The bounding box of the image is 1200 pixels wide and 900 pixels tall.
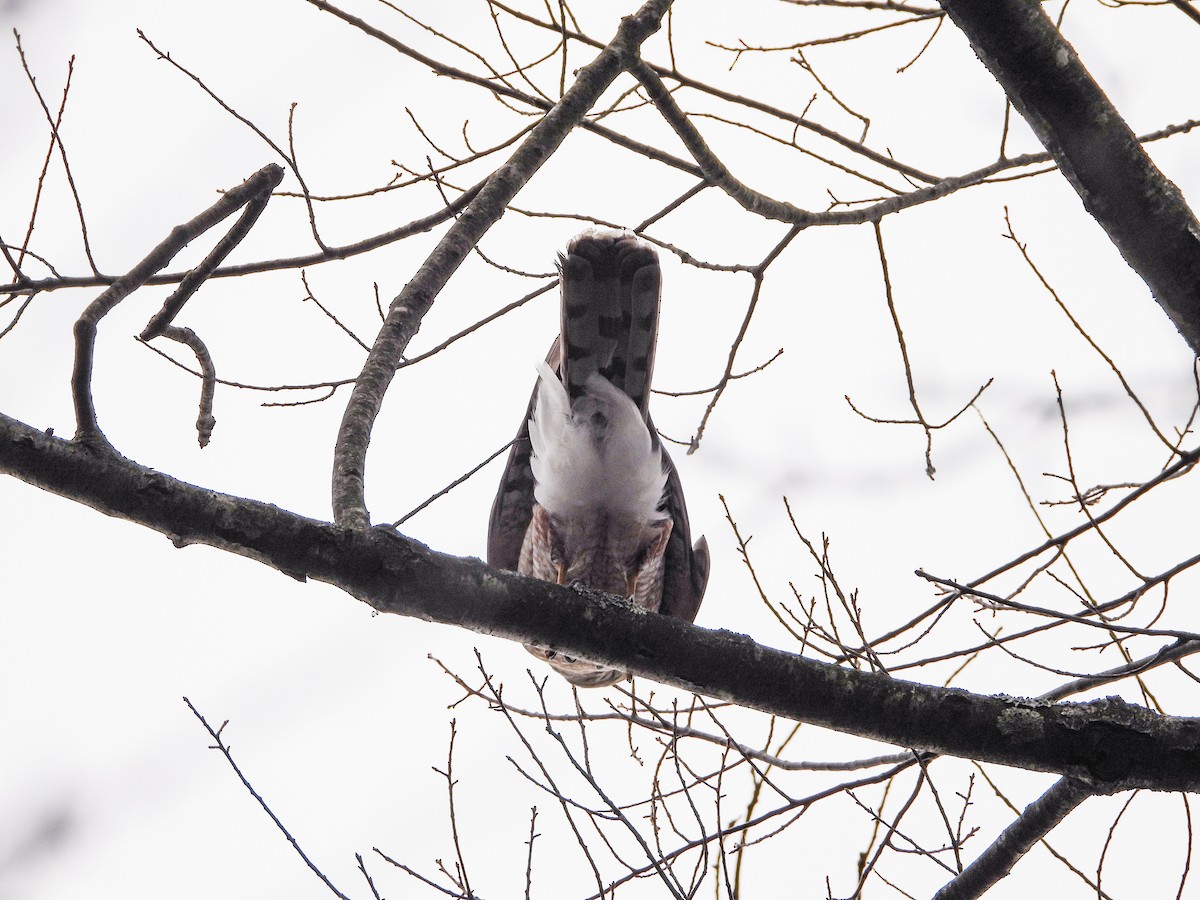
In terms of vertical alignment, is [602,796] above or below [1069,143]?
below

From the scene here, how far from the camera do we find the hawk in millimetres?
3473

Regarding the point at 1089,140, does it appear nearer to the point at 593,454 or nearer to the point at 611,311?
the point at 611,311

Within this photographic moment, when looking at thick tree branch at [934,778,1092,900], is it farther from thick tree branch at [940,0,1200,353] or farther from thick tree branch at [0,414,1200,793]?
thick tree branch at [940,0,1200,353]

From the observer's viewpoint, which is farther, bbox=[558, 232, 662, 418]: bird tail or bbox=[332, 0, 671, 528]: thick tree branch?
bbox=[558, 232, 662, 418]: bird tail

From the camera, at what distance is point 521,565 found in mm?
4203

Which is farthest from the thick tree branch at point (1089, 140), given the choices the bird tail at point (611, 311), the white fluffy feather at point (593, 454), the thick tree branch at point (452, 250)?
the white fluffy feather at point (593, 454)

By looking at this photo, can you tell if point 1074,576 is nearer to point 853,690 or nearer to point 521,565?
point 853,690

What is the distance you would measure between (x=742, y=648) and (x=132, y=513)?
1.13m

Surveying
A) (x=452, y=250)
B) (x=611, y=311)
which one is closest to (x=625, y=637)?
Answer: (x=452, y=250)

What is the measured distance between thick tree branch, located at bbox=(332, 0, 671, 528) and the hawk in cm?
72

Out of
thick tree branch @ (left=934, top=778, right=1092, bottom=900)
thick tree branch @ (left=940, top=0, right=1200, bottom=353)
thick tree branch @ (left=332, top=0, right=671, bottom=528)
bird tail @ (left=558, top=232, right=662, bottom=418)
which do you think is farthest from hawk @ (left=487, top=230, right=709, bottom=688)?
thick tree branch @ (left=940, top=0, right=1200, bottom=353)

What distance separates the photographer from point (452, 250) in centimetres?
230

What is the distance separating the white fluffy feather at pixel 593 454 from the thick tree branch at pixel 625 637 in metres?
1.80

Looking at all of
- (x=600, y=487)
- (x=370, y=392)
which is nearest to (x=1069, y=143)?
(x=370, y=392)
